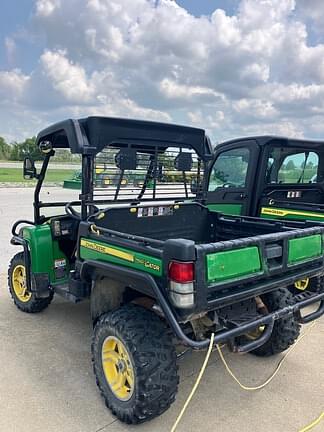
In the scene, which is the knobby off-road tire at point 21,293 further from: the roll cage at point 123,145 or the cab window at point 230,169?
the cab window at point 230,169

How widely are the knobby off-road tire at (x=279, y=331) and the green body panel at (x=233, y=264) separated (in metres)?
0.78

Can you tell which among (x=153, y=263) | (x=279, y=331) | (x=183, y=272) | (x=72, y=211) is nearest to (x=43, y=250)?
(x=72, y=211)

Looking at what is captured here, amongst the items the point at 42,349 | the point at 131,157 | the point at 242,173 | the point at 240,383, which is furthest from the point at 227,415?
the point at 242,173

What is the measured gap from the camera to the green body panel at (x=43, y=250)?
395cm

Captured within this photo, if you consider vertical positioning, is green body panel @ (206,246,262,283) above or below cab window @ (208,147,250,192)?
below

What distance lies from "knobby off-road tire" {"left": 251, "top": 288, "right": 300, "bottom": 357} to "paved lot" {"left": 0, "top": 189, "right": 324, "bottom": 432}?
0.35 ft

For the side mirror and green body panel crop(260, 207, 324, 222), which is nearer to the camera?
the side mirror

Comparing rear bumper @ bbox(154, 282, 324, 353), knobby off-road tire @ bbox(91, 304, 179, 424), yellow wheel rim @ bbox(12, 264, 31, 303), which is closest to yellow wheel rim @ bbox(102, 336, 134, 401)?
knobby off-road tire @ bbox(91, 304, 179, 424)

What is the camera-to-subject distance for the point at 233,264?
258 centimetres

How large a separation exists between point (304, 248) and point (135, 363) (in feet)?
5.13

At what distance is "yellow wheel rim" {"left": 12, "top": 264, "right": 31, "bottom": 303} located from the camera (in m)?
4.41

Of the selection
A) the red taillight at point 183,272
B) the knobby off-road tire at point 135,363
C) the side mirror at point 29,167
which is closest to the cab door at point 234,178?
the side mirror at point 29,167

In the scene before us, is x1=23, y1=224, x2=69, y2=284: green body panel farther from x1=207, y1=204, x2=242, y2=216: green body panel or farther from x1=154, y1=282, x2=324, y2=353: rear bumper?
x1=207, y1=204, x2=242, y2=216: green body panel

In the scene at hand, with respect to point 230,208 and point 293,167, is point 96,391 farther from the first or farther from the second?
point 293,167
